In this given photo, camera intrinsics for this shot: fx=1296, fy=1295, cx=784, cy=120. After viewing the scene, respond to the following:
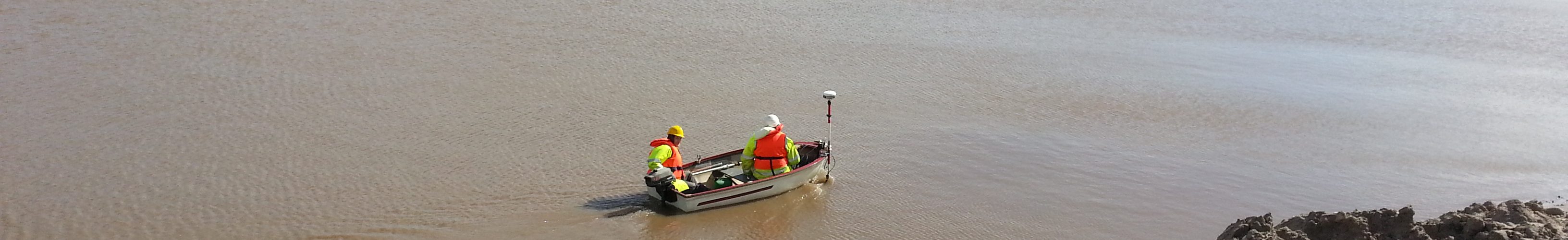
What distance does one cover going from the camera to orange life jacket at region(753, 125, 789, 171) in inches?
399

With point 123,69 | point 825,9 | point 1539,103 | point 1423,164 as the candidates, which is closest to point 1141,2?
point 825,9

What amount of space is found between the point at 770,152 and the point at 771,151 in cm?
2

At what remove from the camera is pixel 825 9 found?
18.5 m

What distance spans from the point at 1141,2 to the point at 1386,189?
9664mm

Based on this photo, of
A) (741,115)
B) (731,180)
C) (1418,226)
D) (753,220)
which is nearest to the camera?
(1418,226)

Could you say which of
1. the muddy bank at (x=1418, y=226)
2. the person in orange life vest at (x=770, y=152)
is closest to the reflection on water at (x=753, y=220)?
the person in orange life vest at (x=770, y=152)

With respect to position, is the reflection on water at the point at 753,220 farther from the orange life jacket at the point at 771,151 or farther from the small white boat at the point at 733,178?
the orange life jacket at the point at 771,151

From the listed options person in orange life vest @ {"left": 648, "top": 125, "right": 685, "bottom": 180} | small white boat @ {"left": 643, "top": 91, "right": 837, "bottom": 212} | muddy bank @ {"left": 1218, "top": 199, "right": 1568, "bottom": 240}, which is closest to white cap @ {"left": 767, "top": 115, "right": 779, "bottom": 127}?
small white boat @ {"left": 643, "top": 91, "right": 837, "bottom": 212}

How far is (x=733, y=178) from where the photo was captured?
1023cm

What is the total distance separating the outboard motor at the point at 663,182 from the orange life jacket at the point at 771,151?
0.90 metres

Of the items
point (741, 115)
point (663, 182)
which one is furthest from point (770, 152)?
point (741, 115)

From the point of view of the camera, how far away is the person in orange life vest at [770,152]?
1014cm

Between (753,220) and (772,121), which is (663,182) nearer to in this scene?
(753,220)

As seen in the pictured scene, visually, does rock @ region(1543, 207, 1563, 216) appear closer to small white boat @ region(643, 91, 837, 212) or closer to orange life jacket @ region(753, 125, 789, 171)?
small white boat @ region(643, 91, 837, 212)
